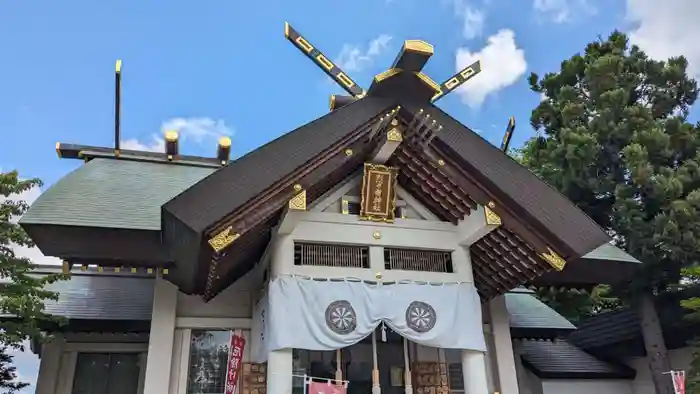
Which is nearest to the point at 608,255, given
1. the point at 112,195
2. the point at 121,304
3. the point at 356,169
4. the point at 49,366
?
the point at 356,169

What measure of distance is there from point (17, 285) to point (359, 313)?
214 inches

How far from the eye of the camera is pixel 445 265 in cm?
820

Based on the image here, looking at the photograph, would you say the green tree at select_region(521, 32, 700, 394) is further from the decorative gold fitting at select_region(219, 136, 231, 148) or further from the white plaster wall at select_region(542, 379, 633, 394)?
the decorative gold fitting at select_region(219, 136, 231, 148)

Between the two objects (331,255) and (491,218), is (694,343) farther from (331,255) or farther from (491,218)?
(331,255)

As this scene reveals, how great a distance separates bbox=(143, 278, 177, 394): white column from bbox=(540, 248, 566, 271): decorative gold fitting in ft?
18.4

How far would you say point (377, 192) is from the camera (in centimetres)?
786

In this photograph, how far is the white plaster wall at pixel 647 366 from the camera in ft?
35.3

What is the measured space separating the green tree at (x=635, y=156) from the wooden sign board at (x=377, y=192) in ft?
17.5

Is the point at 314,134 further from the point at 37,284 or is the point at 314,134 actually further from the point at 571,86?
the point at 571,86

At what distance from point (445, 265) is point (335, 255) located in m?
1.81

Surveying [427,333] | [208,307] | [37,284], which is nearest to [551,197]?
[427,333]

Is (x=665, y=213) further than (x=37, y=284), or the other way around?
(x=665, y=213)

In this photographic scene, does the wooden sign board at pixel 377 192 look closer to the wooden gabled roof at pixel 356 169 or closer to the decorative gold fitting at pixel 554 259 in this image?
the wooden gabled roof at pixel 356 169

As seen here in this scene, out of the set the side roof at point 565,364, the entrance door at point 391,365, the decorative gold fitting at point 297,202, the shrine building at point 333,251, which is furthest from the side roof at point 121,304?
the decorative gold fitting at point 297,202
